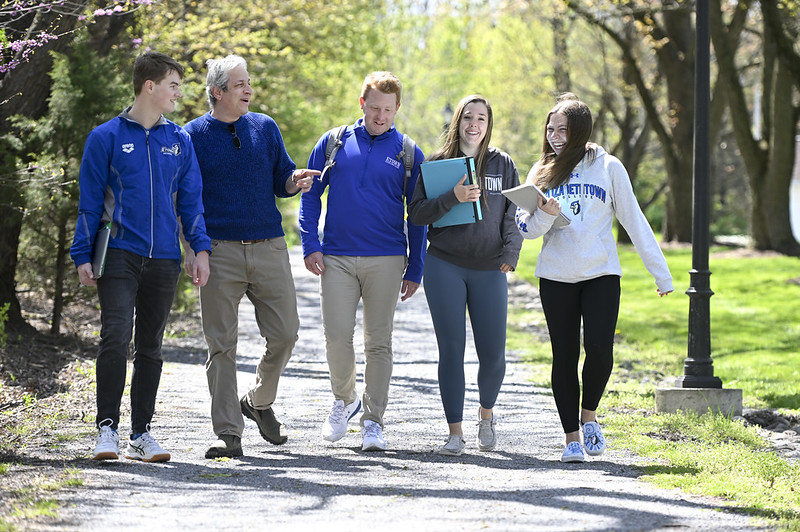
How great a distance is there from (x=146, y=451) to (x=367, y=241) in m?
1.67

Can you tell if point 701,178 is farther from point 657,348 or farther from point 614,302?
point 657,348

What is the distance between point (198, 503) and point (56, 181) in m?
5.56

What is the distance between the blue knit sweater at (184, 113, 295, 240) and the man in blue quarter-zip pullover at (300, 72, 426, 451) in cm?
39

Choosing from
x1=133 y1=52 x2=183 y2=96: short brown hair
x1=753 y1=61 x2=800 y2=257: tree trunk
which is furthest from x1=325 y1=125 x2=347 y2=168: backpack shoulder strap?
x1=753 y1=61 x2=800 y2=257: tree trunk

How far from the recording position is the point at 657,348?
44.2 feet

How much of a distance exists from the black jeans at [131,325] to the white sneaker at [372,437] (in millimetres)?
1228

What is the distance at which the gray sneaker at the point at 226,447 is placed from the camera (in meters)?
6.25

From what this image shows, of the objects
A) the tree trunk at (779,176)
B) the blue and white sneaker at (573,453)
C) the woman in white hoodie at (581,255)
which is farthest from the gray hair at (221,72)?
the tree trunk at (779,176)

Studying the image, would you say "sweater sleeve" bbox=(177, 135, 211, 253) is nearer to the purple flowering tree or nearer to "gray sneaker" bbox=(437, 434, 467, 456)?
"gray sneaker" bbox=(437, 434, 467, 456)

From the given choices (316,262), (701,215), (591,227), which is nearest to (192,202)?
(316,262)

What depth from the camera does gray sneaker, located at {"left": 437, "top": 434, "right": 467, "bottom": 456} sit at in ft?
21.5

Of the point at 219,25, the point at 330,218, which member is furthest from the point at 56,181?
the point at 219,25

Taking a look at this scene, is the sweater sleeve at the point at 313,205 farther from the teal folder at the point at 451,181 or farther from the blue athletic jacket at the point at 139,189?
the blue athletic jacket at the point at 139,189

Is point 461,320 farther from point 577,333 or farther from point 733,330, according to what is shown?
point 733,330
